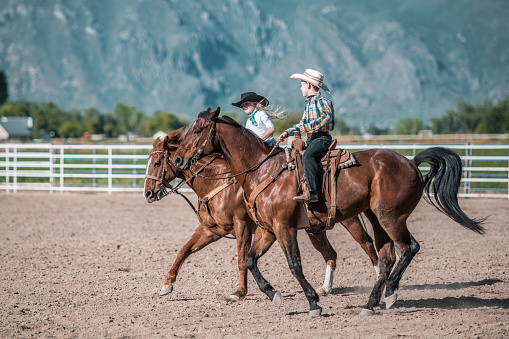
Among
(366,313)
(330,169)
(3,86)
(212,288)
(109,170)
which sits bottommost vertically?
(212,288)

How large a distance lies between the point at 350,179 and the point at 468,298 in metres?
1.87

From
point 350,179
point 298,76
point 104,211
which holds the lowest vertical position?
point 104,211

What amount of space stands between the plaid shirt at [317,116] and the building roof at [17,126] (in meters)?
97.7

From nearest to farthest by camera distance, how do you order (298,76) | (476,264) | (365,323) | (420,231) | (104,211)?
(365,323) < (298,76) < (476,264) < (420,231) < (104,211)

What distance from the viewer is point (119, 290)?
20.3ft

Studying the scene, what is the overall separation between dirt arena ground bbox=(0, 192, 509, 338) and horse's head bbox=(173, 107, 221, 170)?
150cm

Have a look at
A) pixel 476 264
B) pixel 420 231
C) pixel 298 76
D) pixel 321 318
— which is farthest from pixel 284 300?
pixel 420 231

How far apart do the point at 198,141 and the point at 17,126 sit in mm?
100960

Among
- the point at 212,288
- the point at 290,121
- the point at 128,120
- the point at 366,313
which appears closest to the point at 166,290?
the point at 212,288

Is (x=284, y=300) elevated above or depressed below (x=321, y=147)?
below

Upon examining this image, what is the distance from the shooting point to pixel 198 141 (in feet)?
17.5

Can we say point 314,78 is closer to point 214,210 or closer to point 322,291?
point 214,210

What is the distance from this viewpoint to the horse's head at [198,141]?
5336 mm

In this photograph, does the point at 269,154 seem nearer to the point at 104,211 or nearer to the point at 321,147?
the point at 321,147
